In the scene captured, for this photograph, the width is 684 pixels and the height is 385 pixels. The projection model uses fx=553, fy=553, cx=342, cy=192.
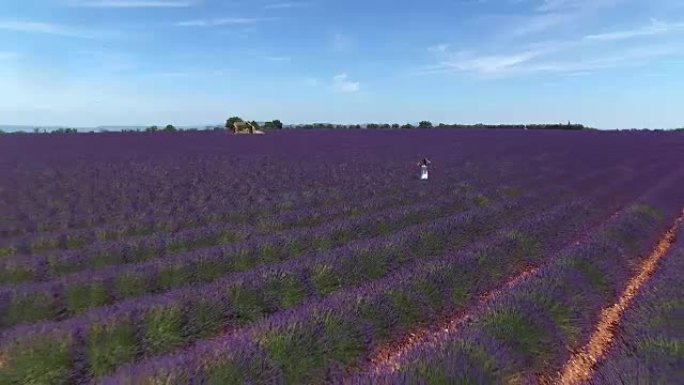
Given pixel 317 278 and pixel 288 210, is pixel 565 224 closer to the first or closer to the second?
pixel 288 210

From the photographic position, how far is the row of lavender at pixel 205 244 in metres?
6.73

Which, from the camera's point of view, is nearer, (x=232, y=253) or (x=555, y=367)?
(x=555, y=367)

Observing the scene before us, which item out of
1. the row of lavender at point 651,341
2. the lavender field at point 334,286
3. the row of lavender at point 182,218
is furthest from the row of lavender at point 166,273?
the row of lavender at point 651,341

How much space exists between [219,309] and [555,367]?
118 inches

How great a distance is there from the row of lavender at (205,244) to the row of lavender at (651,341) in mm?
4286

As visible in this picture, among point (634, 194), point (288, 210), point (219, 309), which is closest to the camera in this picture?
point (219, 309)

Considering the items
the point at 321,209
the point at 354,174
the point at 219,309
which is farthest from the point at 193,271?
the point at 354,174

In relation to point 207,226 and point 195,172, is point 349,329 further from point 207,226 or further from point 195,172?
point 195,172

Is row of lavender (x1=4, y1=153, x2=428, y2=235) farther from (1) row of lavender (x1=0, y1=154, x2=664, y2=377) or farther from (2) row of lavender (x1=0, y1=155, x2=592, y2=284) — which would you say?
(1) row of lavender (x1=0, y1=154, x2=664, y2=377)

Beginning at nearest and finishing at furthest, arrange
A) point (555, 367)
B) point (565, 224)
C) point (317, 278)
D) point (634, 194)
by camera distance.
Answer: point (555, 367)
point (317, 278)
point (565, 224)
point (634, 194)

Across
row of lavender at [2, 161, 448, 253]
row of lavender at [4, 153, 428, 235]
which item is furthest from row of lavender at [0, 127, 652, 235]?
row of lavender at [2, 161, 448, 253]

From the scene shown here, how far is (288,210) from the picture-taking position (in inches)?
460

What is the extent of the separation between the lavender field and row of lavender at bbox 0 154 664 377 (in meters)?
0.02

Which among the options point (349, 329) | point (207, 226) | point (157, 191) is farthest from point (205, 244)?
point (157, 191)
